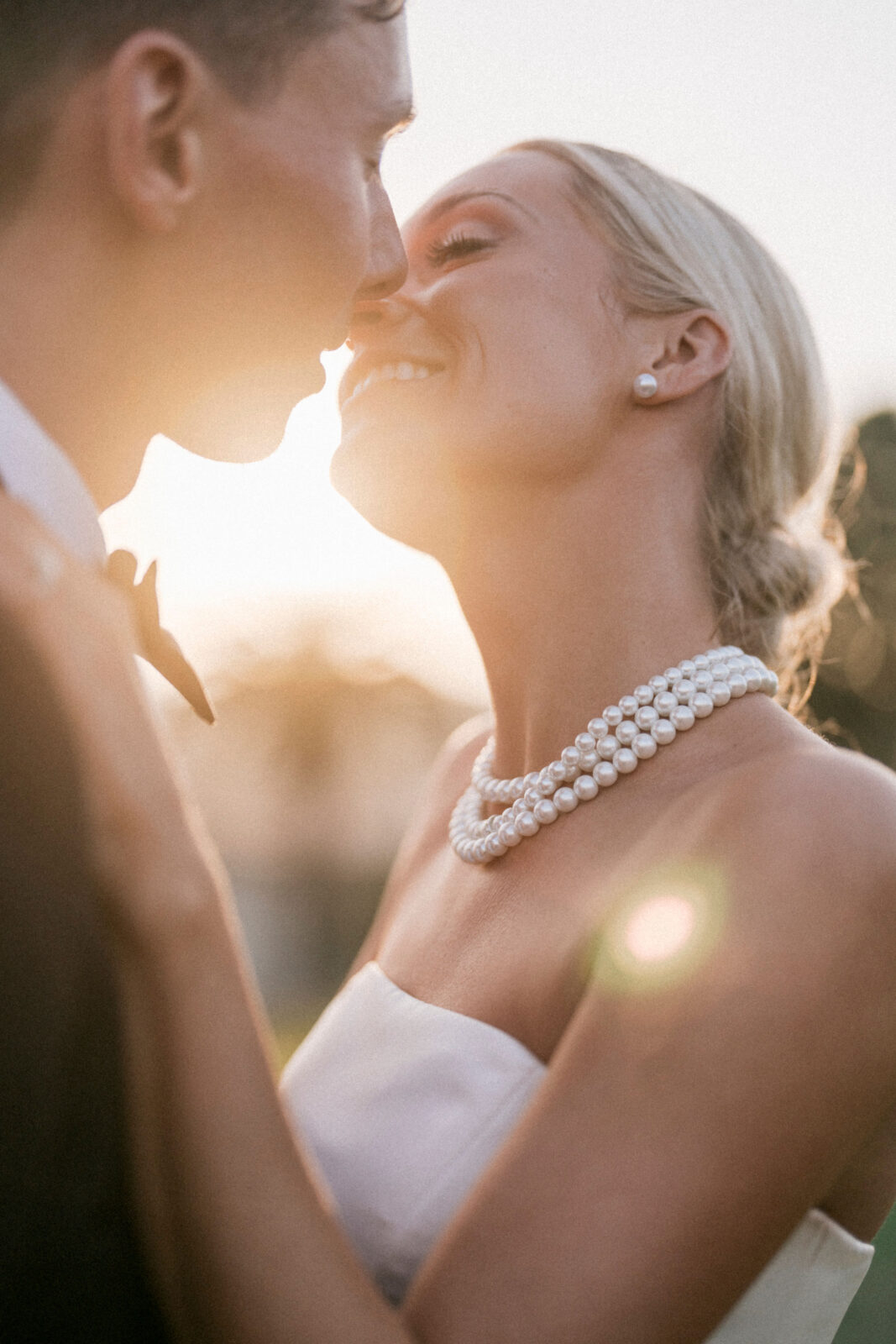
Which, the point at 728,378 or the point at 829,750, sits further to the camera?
the point at 728,378

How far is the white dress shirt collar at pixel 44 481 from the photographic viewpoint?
1691 millimetres

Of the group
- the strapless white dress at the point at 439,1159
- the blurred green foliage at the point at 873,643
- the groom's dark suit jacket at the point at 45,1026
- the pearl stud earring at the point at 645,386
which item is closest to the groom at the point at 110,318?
the groom's dark suit jacket at the point at 45,1026

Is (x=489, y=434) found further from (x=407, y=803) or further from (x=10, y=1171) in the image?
(x=407, y=803)

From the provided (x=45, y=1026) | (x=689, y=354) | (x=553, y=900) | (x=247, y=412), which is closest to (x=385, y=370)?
(x=689, y=354)

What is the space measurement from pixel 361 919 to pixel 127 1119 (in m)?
39.7

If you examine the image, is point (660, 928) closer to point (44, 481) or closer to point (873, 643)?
point (44, 481)

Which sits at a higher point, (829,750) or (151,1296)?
(829,750)

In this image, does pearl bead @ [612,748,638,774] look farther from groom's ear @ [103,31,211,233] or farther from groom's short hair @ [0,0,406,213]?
groom's short hair @ [0,0,406,213]

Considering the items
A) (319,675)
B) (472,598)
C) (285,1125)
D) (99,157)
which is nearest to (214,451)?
(99,157)

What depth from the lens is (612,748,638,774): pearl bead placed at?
3129mm

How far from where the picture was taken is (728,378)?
3523mm

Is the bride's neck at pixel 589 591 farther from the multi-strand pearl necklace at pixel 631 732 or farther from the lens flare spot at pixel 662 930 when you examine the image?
the lens flare spot at pixel 662 930

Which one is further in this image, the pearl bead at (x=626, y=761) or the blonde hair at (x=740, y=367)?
the blonde hair at (x=740, y=367)

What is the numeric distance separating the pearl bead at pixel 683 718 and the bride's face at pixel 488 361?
0.75 m
